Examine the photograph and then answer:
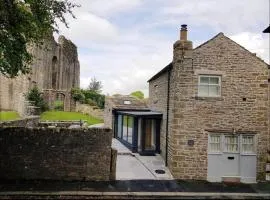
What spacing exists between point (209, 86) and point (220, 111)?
4.51 feet

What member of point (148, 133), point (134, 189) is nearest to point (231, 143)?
point (134, 189)

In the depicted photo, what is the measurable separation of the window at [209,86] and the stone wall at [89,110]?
33018 mm

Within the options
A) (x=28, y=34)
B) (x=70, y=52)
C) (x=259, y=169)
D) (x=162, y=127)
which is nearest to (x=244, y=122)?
(x=259, y=169)

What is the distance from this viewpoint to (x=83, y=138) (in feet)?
53.7

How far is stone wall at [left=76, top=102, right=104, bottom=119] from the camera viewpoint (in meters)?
50.2

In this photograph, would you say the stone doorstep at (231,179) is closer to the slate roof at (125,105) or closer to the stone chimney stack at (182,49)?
the stone chimney stack at (182,49)

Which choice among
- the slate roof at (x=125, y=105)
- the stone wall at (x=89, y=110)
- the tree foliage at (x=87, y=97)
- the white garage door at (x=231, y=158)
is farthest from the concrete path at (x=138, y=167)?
the tree foliage at (x=87, y=97)

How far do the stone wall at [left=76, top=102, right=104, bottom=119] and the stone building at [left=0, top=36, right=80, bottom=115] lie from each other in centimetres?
91

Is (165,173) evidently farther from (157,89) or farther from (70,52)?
(70,52)

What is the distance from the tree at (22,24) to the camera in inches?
551

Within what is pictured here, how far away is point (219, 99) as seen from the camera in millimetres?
17812

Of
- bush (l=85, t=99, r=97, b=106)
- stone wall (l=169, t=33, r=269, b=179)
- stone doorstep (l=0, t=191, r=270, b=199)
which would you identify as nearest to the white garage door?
stone wall (l=169, t=33, r=269, b=179)

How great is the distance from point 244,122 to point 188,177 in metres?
3.96

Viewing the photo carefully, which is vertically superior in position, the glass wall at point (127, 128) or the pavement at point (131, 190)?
the glass wall at point (127, 128)
